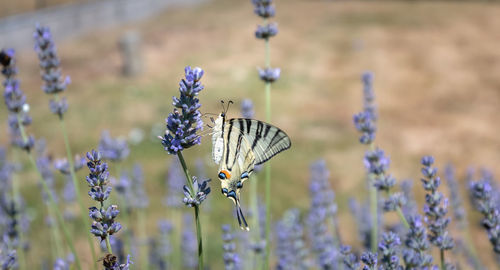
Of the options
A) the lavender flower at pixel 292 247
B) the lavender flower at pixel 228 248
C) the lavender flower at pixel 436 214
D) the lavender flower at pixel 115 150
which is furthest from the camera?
the lavender flower at pixel 292 247

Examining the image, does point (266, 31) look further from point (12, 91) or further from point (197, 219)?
point (197, 219)

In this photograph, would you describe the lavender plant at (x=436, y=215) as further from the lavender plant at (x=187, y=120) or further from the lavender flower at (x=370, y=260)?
the lavender plant at (x=187, y=120)

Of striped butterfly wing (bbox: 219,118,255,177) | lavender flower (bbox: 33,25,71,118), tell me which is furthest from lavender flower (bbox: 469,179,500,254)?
lavender flower (bbox: 33,25,71,118)

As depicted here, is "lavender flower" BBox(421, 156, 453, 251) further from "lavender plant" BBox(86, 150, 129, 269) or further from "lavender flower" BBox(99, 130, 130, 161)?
"lavender flower" BBox(99, 130, 130, 161)

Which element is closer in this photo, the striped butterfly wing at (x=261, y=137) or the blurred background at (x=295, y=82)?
the striped butterfly wing at (x=261, y=137)

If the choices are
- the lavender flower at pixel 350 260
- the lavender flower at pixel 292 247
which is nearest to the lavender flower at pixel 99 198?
the lavender flower at pixel 350 260

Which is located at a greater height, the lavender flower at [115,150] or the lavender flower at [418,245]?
the lavender flower at [115,150]

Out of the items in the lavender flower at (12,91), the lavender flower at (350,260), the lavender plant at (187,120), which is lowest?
the lavender flower at (350,260)
